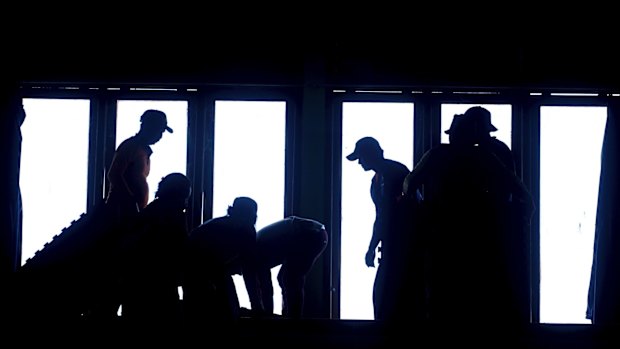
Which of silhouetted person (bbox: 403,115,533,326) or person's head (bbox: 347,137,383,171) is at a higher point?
person's head (bbox: 347,137,383,171)

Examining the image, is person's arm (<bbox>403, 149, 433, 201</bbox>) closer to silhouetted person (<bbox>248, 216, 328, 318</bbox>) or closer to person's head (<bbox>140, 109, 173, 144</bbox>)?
silhouetted person (<bbox>248, 216, 328, 318</bbox>)

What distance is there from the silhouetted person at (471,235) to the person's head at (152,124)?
1.77m

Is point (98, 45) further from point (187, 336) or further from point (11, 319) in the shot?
point (187, 336)

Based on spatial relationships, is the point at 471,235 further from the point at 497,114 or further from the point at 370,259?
the point at 497,114

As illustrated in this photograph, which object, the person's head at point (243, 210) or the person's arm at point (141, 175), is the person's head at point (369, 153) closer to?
the person's head at point (243, 210)

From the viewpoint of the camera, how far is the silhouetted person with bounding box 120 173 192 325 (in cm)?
367

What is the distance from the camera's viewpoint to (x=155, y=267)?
3670 mm

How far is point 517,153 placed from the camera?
646cm

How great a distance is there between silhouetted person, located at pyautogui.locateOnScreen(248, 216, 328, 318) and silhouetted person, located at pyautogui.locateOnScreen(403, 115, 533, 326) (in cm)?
134

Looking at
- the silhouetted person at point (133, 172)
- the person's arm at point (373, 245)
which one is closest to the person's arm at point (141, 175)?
the silhouetted person at point (133, 172)

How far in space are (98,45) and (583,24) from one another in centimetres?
321

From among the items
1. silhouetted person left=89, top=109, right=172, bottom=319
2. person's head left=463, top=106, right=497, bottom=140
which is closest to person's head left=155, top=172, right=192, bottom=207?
silhouetted person left=89, top=109, right=172, bottom=319

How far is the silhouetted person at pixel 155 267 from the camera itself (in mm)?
3672

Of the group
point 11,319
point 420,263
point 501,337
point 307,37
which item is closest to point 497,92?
point 307,37
